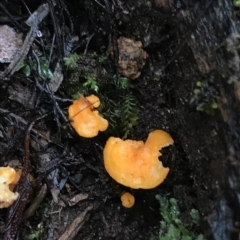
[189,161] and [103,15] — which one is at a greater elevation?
[103,15]

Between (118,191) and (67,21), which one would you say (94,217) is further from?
(67,21)

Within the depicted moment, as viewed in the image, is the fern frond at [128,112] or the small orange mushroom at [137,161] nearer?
the small orange mushroom at [137,161]

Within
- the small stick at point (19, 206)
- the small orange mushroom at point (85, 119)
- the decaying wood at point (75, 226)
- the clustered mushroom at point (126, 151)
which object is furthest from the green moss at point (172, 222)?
the small stick at point (19, 206)

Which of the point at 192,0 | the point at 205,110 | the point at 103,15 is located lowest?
the point at 205,110

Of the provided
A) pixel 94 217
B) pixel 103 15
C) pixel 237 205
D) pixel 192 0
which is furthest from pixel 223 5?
pixel 94 217

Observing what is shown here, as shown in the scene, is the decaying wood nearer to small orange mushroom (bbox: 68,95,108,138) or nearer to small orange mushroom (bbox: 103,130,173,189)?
small orange mushroom (bbox: 103,130,173,189)

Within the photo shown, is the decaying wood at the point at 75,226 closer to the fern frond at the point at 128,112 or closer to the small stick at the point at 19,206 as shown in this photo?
the small stick at the point at 19,206

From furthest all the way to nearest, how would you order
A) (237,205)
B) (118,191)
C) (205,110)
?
(118,191) → (205,110) → (237,205)
